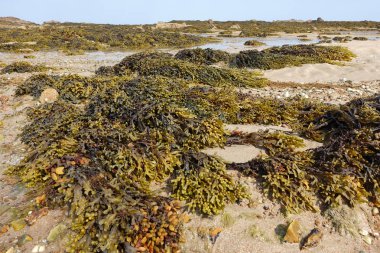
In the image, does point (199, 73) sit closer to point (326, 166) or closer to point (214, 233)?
point (326, 166)

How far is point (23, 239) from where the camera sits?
3209mm

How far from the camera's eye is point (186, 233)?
333cm

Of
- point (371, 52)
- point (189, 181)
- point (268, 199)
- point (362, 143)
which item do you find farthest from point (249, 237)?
point (371, 52)

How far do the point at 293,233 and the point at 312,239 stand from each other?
0.59 ft

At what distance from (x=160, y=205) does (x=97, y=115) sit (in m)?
2.23

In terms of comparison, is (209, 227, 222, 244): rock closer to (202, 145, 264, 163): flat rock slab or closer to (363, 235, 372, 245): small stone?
(202, 145, 264, 163): flat rock slab

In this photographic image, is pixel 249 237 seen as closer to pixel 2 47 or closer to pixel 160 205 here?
pixel 160 205

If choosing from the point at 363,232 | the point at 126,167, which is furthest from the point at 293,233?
the point at 126,167

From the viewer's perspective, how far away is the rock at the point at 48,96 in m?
6.78

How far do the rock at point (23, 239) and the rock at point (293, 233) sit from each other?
2533 mm

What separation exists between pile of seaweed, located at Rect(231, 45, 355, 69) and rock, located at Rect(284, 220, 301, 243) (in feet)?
25.0

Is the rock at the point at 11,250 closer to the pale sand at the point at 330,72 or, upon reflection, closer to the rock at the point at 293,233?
the rock at the point at 293,233

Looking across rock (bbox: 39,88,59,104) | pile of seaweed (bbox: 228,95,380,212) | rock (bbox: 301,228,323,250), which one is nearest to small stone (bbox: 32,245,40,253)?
pile of seaweed (bbox: 228,95,380,212)

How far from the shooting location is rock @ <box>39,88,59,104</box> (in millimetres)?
6781
